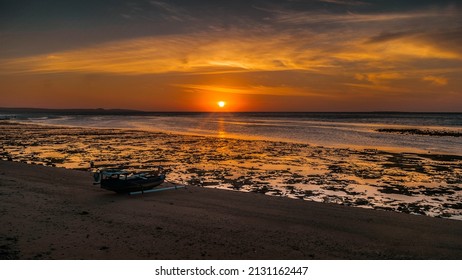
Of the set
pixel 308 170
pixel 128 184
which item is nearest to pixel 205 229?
pixel 128 184

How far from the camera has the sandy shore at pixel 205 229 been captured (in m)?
9.23

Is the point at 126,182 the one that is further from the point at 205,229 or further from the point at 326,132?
the point at 326,132

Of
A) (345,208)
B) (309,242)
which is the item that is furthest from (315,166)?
(309,242)

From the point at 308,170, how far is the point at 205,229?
A: 12.8 m

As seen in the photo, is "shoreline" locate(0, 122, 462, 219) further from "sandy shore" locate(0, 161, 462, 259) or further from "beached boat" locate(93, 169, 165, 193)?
"beached boat" locate(93, 169, 165, 193)

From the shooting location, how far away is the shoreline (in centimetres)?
1571

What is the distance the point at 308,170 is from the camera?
22.3 m

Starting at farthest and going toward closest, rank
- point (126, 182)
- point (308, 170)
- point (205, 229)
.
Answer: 1. point (308, 170)
2. point (126, 182)
3. point (205, 229)

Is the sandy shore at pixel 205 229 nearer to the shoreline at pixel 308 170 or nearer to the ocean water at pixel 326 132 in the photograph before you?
the shoreline at pixel 308 170

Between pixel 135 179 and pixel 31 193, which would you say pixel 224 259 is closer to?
pixel 135 179

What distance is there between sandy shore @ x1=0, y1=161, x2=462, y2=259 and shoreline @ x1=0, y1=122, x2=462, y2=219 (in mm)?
2443

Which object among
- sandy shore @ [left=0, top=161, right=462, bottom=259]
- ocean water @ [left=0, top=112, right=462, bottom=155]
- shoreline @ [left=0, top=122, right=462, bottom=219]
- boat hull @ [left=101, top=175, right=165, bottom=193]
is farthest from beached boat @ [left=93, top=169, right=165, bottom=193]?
ocean water @ [left=0, top=112, right=462, bottom=155]

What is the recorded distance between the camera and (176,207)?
13.4 meters

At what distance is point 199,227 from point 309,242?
336cm
